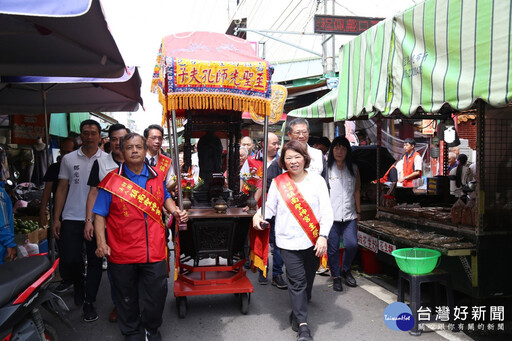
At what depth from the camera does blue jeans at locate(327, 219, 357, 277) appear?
536 cm

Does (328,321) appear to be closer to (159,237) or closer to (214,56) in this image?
(159,237)

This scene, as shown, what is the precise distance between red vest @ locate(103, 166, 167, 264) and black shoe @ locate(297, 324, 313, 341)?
152 cm

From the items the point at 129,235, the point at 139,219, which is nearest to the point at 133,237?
the point at 129,235

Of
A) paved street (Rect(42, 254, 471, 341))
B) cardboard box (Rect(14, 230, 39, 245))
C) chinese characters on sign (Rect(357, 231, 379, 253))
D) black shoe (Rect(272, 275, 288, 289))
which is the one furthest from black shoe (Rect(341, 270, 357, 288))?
cardboard box (Rect(14, 230, 39, 245))

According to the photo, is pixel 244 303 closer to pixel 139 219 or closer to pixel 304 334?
pixel 304 334

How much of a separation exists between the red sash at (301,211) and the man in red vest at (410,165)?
5.68 meters

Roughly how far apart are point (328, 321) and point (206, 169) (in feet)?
7.49

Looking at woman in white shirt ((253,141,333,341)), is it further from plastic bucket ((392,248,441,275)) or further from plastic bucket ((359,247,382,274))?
plastic bucket ((359,247,382,274))

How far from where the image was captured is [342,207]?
17.6 ft

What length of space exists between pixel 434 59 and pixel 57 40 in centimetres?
337

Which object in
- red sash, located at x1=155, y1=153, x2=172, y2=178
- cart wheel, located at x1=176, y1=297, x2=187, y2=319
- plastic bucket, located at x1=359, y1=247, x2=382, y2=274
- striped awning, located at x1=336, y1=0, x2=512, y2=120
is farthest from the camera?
plastic bucket, located at x1=359, y1=247, x2=382, y2=274

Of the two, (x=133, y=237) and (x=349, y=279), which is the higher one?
(x=133, y=237)

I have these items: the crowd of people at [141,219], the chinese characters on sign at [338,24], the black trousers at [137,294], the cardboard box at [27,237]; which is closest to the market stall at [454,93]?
the crowd of people at [141,219]

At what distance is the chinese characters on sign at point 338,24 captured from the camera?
33.3 ft
